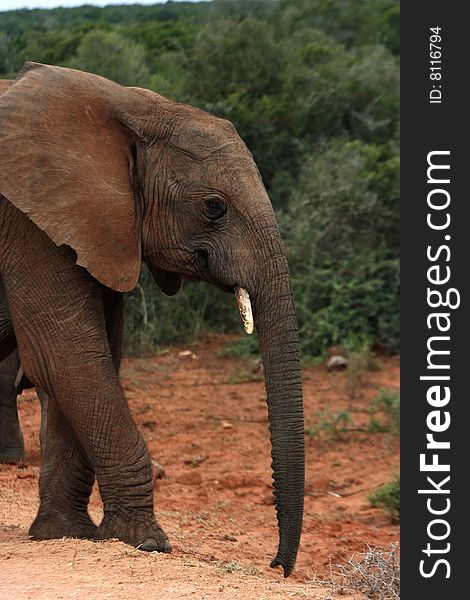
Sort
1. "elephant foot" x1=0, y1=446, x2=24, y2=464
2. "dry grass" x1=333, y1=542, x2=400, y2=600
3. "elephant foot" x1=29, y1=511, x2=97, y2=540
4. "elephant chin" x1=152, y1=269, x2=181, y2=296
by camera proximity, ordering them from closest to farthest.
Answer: "dry grass" x1=333, y1=542, x2=400, y2=600 → "elephant foot" x1=29, y1=511, x2=97, y2=540 → "elephant chin" x1=152, y1=269, x2=181, y2=296 → "elephant foot" x1=0, y1=446, x2=24, y2=464

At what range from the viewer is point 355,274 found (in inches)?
553

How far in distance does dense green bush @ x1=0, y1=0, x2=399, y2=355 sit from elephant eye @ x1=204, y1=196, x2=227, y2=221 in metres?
7.63

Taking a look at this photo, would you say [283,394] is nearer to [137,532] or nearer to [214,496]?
[137,532]

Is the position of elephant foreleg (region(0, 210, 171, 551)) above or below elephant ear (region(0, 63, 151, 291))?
below

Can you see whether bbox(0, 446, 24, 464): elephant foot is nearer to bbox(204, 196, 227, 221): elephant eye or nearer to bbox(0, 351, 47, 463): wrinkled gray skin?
bbox(0, 351, 47, 463): wrinkled gray skin

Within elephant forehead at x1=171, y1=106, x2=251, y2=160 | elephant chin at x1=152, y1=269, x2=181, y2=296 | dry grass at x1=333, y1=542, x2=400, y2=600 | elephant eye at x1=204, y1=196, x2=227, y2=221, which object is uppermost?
elephant forehead at x1=171, y1=106, x2=251, y2=160

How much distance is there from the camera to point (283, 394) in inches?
211

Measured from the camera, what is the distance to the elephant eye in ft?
18.2

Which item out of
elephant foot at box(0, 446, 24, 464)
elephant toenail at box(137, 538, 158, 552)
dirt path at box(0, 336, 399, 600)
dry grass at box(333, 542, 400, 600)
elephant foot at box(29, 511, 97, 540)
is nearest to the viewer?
dirt path at box(0, 336, 399, 600)

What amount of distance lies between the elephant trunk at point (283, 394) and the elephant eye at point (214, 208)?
319 millimetres

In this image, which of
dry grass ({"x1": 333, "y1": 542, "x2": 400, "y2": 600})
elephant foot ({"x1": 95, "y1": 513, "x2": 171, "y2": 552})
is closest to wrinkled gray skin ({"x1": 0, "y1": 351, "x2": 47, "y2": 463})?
elephant foot ({"x1": 95, "y1": 513, "x2": 171, "y2": 552})

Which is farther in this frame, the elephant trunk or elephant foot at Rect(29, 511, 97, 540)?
elephant foot at Rect(29, 511, 97, 540)

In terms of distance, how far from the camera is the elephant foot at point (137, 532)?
18.2 feet

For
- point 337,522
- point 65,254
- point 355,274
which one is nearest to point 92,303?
point 65,254
